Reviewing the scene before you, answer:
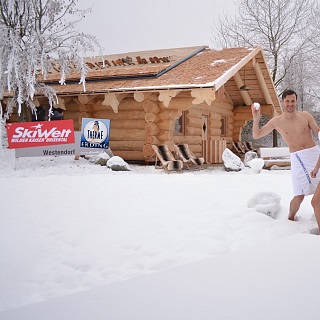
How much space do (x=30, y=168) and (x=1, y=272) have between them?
7849 mm

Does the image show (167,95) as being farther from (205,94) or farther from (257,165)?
(257,165)

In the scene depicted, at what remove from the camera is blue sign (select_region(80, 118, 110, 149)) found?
12.0 meters

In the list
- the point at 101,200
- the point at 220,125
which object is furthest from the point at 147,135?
the point at 101,200

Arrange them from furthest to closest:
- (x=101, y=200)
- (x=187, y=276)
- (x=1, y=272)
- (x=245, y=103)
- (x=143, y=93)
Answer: (x=245, y=103), (x=143, y=93), (x=101, y=200), (x=1, y=272), (x=187, y=276)

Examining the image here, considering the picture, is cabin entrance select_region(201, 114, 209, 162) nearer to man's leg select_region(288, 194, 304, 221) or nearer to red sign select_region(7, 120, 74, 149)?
red sign select_region(7, 120, 74, 149)

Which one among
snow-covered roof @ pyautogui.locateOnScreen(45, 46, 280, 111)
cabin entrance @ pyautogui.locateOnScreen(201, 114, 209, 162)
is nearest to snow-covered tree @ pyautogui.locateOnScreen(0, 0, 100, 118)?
snow-covered roof @ pyautogui.locateOnScreen(45, 46, 280, 111)

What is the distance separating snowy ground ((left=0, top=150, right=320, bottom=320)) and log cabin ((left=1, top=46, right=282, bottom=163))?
5607 millimetres

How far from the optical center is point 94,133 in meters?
12.1

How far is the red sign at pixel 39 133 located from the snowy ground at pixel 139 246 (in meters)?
4.37

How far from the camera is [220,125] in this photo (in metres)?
17.8

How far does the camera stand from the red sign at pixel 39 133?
11.1 metres

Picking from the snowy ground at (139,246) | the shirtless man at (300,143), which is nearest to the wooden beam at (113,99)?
the snowy ground at (139,246)

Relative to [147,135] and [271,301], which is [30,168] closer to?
[147,135]

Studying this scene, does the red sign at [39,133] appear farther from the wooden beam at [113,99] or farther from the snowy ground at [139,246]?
the snowy ground at [139,246]
